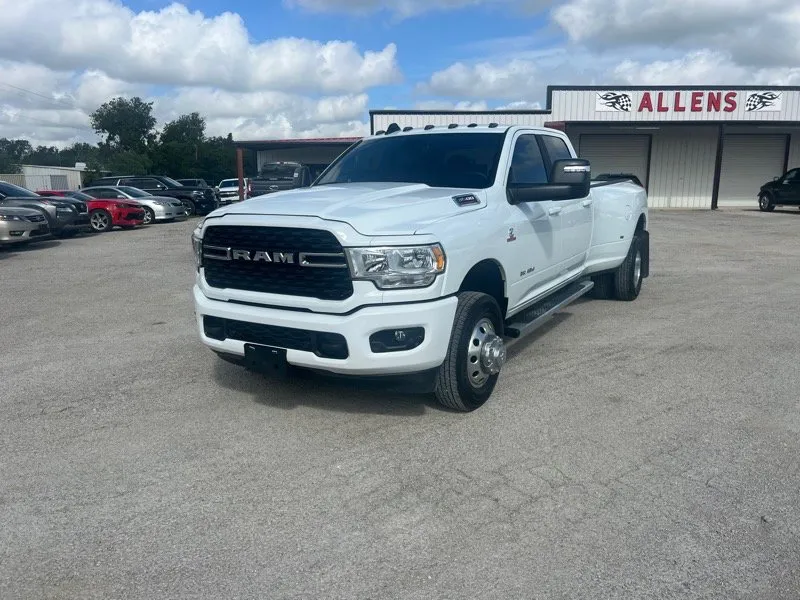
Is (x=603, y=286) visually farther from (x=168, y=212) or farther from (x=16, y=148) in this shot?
A: (x=16, y=148)

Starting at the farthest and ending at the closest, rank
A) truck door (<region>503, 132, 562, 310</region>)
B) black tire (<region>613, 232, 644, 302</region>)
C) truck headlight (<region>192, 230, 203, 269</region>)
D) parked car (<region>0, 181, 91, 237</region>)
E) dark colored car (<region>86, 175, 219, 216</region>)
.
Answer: dark colored car (<region>86, 175, 219, 216</region>)
parked car (<region>0, 181, 91, 237</region>)
black tire (<region>613, 232, 644, 302</region>)
truck door (<region>503, 132, 562, 310</region>)
truck headlight (<region>192, 230, 203, 269</region>)

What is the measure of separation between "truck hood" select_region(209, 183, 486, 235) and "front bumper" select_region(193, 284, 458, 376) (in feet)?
1.63

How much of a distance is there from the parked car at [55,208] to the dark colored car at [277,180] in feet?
14.7

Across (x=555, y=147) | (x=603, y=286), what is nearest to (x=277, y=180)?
(x=603, y=286)

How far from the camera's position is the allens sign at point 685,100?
28.8m

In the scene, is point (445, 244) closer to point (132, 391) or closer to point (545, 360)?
point (545, 360)

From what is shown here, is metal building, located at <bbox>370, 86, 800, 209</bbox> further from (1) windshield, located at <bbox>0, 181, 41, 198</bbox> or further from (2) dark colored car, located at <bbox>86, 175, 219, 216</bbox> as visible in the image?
(1) windshield, located at <bbox>0, 181, 41, 198</bbox>

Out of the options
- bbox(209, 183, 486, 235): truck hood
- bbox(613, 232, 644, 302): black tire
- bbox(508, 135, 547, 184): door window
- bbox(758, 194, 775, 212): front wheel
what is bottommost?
bbox(758, 194, 775, 212): front wheel

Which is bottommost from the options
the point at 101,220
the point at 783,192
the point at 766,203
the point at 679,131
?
the point at 766,203

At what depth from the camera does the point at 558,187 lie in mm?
5102

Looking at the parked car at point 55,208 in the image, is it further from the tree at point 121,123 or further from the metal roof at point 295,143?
the tree at point 121,123

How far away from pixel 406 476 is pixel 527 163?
10.5 ft

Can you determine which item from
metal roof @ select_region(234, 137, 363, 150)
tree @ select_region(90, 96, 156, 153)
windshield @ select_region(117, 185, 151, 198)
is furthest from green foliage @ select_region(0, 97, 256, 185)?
windshield @ select_region(117, 185, 151, 198)

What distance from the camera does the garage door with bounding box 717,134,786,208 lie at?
32094 mm
